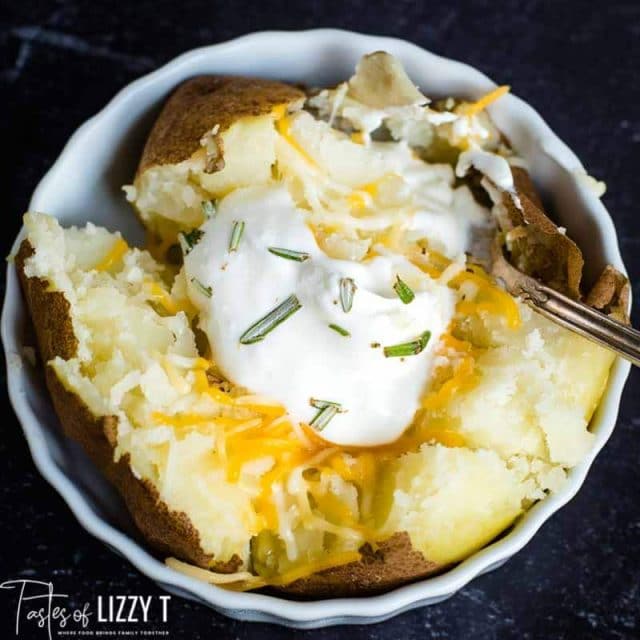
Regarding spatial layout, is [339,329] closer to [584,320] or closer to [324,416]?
[324,416]

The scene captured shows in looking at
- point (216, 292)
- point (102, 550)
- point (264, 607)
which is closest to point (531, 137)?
point (216, 292)

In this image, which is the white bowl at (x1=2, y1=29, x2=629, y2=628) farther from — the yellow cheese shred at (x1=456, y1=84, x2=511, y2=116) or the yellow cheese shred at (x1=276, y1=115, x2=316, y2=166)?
the yellow cheese shred at (x1=276, y1=115, x2=316, y2=166)

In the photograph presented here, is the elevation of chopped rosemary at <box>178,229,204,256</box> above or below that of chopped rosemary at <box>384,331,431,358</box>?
above

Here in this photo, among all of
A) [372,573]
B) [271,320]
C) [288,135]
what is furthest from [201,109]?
[372,573]

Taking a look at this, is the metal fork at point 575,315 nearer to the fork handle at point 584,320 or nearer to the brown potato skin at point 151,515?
the fork handle at point 584,320

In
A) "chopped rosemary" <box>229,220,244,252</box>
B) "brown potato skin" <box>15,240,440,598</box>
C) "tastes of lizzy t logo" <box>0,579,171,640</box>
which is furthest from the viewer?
"tastes of lizzy t logo" <box>0,579,171,640</box>

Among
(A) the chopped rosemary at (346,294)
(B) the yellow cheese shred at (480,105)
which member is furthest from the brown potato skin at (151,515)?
(B) the yellow cheese shred at (480,105)

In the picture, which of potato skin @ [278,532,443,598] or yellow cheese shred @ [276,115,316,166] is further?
yellow cheese shred @ [276,115,316,166]

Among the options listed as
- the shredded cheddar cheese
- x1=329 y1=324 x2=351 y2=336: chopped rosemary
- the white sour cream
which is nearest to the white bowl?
the shredded cheddar cheese
